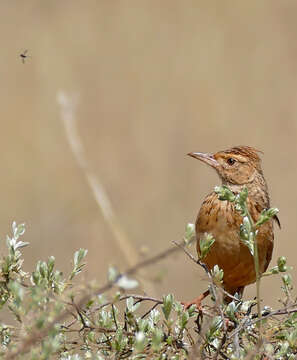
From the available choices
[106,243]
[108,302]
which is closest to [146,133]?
[106,243]

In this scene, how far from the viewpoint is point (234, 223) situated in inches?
245

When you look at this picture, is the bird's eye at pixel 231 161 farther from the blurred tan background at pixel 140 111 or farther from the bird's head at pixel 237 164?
the blurred tan background at pixel 140 111

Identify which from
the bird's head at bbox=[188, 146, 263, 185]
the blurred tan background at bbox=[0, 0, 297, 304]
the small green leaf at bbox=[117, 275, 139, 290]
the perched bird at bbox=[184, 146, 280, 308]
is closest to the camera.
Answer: the small green leaf at bbox=[117, 275, 139, 290]

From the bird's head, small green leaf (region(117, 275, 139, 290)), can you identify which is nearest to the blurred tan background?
the bird's head

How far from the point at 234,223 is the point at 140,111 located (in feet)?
20.0

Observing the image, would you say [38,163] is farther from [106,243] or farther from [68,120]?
[68,120]

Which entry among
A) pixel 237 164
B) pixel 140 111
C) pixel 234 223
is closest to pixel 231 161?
pixel 237 164

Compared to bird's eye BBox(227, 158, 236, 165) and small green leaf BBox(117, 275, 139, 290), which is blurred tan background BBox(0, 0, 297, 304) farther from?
small green leaf BBox(117, 275, 139, 290)

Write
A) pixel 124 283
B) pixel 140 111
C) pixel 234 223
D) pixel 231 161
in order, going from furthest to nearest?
pixel 140 111, pixel 231 161, pixel 234 223, pixel 124 283

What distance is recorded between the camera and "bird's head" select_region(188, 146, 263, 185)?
22.7ft

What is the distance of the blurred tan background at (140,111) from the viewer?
1042cm

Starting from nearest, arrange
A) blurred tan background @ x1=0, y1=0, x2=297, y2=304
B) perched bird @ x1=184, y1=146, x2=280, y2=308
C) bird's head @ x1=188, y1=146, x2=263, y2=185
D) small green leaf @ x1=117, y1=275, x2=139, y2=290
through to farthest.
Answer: small green leaf @ x1=117, y1=275, x2=139, y2=290 → perched bird @ x1=184, y1=146, x2=280, y2=308 → bird's head @ x1=188, y1=146, x2=263, y2=185 → blurred tan background @ x1=0, y1=0, x2=297, y2=304

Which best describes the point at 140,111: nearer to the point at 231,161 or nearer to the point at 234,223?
the point at 231,161

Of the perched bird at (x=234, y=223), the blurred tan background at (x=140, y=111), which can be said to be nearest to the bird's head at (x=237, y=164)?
the perched bird at (x=234, y=223)
